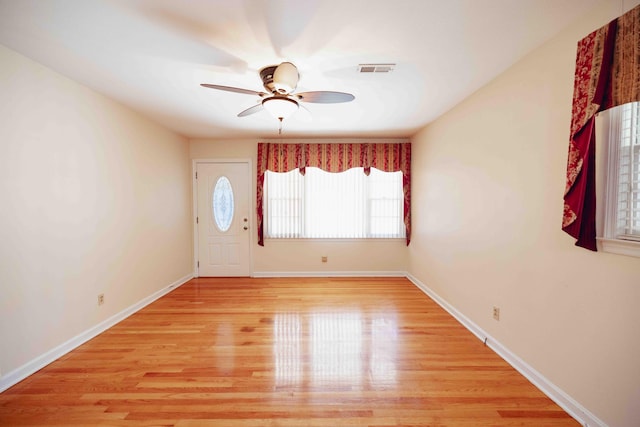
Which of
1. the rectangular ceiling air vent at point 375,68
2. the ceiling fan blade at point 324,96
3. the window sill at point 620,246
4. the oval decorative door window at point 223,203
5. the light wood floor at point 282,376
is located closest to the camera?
the window sill at point 620,246

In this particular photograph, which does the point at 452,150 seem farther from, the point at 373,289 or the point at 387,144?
the point at 373,289

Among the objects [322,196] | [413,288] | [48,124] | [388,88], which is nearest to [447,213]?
[413,288]

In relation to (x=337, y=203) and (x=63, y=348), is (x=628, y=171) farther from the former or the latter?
(x=63, y=348)

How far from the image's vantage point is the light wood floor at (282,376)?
1.59 m

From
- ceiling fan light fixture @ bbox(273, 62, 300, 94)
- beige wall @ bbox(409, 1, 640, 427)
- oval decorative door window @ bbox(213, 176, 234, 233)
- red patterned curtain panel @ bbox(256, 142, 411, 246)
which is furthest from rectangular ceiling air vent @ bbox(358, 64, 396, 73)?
oval decorative door window @ bbox(213, 176, 234, 233)

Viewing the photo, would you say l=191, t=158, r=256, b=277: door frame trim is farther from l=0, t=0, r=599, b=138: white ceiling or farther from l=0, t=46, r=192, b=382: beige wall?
l=0, t=0, r=599, b=138: white ceiling

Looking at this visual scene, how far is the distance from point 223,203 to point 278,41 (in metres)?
3.27

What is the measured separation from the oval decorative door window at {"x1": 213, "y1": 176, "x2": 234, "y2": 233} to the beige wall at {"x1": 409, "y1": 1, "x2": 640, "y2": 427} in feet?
11.6

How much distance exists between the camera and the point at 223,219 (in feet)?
14.8

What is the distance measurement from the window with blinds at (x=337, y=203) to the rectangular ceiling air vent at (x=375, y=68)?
2.37 m

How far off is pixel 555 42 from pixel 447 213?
1892 millimetres

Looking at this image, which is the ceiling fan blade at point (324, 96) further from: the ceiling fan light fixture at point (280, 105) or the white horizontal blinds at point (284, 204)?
the white horizontal blinds at point (284, 204)

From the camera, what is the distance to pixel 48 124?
2.11 m

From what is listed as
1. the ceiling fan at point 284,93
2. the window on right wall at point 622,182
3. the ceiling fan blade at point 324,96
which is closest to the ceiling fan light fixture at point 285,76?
the ceiling fan at point 284,93
